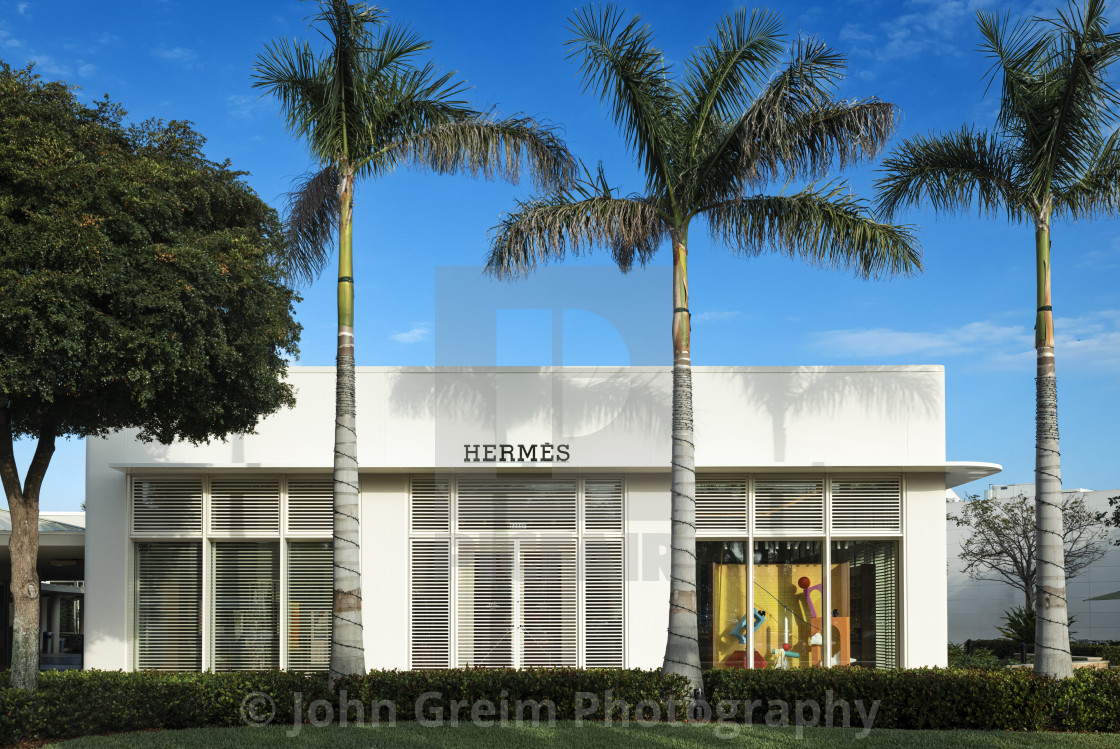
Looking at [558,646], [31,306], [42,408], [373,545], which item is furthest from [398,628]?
[31,306]

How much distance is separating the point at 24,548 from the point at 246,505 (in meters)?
4.26

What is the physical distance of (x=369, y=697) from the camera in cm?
1160

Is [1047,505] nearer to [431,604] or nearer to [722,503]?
[722,503]

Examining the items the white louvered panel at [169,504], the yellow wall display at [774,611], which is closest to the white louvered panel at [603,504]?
the yellow wall display at [774,611]

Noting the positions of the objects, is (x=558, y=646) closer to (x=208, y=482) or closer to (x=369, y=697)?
(x=369, y=697)

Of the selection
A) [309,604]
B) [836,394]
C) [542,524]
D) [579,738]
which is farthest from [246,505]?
[836,394]

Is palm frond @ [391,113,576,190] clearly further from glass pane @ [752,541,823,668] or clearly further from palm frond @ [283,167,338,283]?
glass pane @ [752,541,823,668]

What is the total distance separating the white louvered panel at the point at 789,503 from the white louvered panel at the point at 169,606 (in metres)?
9.06

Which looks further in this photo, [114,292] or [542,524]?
[542,524]

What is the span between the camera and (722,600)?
1559cm

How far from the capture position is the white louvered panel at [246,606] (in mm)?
15305

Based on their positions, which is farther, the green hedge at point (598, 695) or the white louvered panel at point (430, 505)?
the white louvered panel at point (430, 505)

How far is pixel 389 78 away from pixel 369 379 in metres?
4.88

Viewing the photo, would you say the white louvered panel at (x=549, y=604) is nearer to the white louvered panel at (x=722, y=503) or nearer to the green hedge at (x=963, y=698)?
the white louvered panel at (x=722, y=503)
